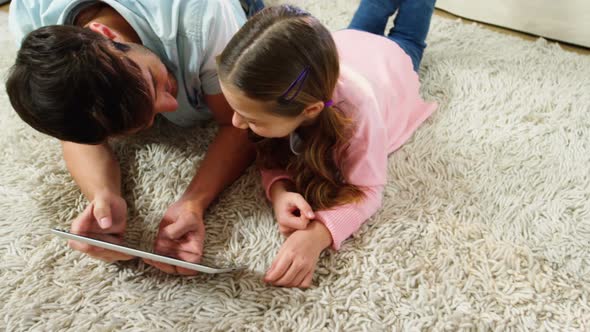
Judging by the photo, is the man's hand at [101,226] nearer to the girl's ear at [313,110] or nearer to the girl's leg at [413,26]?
the girl's ear at [313,110]

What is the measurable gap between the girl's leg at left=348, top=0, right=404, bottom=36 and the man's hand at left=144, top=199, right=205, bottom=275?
1.88 feet

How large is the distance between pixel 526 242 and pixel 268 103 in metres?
0.46

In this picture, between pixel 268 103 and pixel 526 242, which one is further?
pixel 526 242

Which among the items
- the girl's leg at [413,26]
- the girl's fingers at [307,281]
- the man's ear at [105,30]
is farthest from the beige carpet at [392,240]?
the man's ear at [105,30]

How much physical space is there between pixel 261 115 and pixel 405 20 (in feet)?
1.79

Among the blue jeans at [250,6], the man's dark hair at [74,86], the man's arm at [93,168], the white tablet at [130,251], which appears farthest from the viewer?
the blue jeans at [250,6]

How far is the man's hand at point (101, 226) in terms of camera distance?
0.66 m

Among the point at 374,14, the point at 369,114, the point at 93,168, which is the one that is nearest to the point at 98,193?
the point at 93,168

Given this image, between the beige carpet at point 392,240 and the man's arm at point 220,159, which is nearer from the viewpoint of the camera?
the beige carpet at point 392,240

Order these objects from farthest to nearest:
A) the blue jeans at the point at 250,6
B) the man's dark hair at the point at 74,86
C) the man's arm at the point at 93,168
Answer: the blue jeans at the point at 250,6 < the man's arm at the point at 93,168 < the man's dark hair at the point at 74,86

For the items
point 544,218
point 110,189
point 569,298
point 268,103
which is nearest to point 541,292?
point 569,298

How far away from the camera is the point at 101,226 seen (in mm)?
673

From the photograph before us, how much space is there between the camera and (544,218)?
75cm

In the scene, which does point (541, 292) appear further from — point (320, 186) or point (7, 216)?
point (7, 216)
